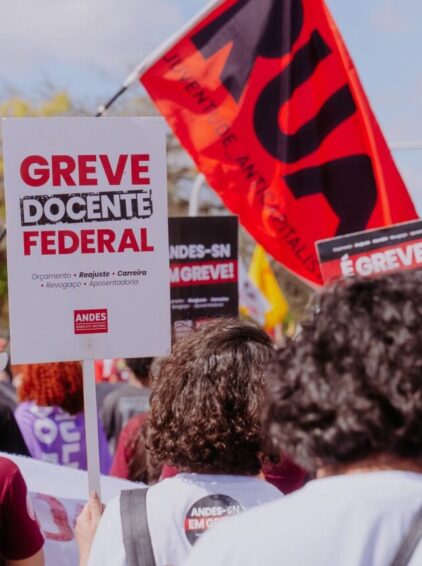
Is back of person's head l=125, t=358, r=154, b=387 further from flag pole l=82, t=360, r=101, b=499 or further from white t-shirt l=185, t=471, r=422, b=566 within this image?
white t-shirt l=185, t=471, r=422, b=566

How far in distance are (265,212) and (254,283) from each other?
6.27 m

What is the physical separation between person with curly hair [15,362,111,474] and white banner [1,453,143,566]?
49.0 inches

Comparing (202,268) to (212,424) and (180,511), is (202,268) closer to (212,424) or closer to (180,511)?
(212,424)

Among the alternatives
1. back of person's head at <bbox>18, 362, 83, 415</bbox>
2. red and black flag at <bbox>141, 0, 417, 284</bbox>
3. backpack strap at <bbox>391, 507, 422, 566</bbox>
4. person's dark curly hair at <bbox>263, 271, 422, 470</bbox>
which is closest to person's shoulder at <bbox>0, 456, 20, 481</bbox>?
person's dark curly hair at <bbox>263, 271, 422, 470</bbox>

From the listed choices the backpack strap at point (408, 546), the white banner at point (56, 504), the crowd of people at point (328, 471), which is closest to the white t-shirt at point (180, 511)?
the crowd of people at point (328, 471)

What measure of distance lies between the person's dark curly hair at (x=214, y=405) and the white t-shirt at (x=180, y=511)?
0.05 m

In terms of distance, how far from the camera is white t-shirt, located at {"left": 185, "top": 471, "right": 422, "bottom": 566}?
52.2 inches

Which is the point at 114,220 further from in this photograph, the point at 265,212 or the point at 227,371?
the point at 265,212

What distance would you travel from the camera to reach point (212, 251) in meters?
5.79

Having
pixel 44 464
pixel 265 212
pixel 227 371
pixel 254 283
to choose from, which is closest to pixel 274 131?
pixel 265 212

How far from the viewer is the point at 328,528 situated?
1.33 m

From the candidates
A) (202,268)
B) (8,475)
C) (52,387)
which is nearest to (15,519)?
(8,475)

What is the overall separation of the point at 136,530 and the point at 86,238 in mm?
1130

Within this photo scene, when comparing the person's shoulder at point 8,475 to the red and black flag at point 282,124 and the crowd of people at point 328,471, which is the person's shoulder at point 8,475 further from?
the red and black flag at point 282,124
